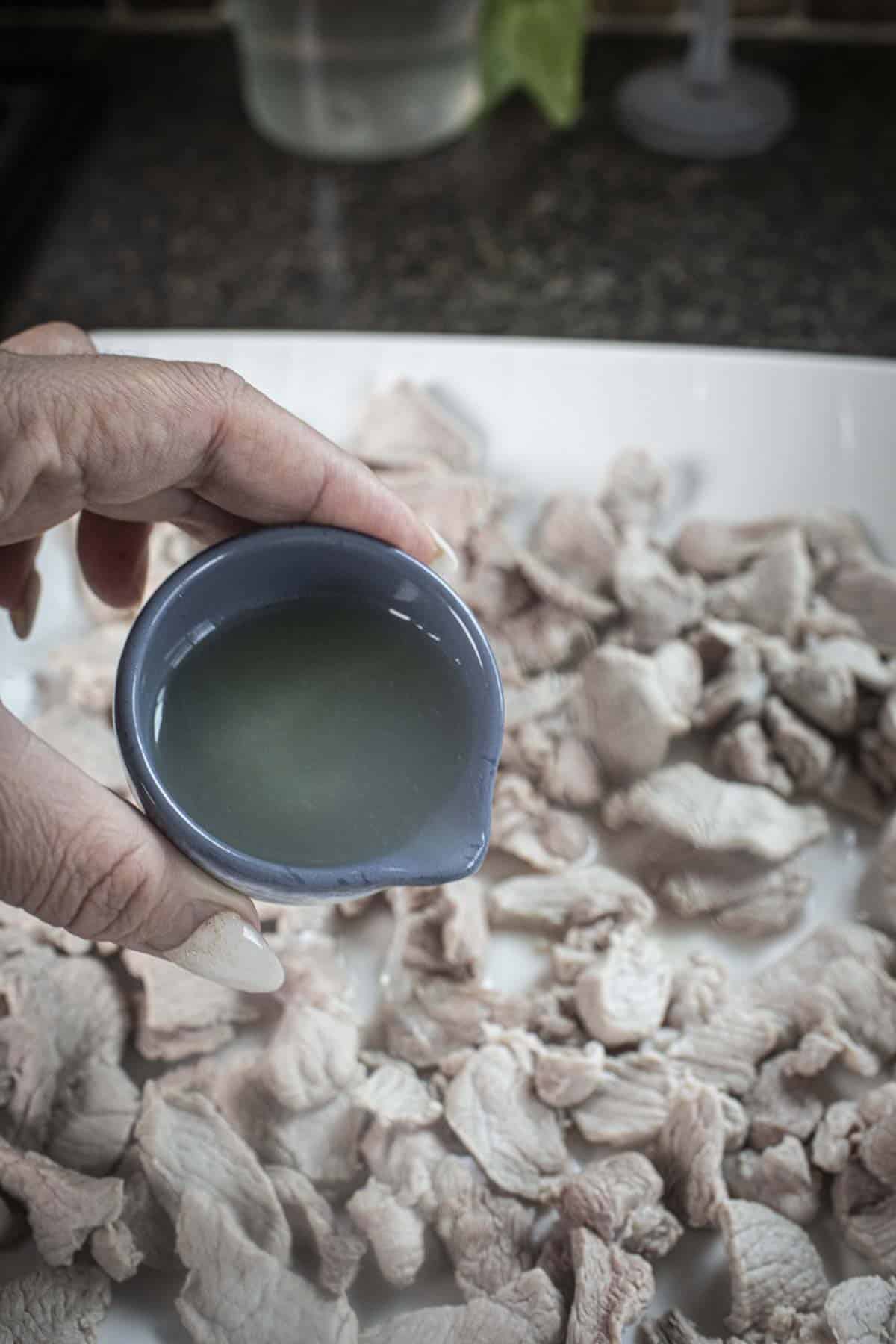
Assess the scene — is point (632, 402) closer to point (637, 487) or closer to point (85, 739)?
point (637, 487)

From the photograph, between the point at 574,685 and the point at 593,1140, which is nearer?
the point at 593,1140

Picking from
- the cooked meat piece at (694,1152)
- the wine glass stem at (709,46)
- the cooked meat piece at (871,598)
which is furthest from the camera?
the wine glass stem at (709,46)

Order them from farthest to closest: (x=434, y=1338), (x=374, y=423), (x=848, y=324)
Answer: (x=848, y=324) < (x=374, y=423) < (x=434, y=1338)

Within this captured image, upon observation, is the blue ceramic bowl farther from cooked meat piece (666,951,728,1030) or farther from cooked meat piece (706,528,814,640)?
cooked meat piece (706,528,814,640)

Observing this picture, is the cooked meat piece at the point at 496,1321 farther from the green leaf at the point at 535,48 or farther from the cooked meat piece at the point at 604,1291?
the green leaf at the point at 535,48

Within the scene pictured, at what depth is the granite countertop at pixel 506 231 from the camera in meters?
1.28

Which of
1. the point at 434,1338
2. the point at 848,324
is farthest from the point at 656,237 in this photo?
the point at 434,1338

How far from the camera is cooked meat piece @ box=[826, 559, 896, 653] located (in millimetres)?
862

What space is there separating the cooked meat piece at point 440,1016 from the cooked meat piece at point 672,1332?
6.3 inches

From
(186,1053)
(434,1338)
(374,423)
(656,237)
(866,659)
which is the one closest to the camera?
(434,1338)

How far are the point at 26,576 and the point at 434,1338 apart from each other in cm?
44

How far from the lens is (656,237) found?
1352 mm

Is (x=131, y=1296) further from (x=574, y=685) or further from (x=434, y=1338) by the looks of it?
(x=574, y=685)

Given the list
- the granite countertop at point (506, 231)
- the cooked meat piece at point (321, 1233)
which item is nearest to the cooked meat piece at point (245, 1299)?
the cooked meat piece at point (321, 1233)
